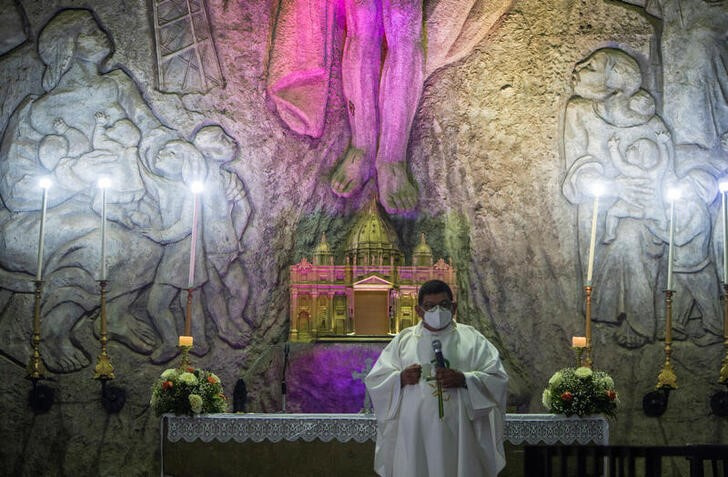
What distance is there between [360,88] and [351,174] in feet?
2.42

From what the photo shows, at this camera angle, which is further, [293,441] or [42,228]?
[42,228]

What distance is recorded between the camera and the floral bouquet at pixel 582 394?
7.21m

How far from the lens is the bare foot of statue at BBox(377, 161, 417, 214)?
361 inches

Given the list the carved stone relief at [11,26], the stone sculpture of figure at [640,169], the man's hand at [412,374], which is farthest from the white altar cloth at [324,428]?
the carved stone relief at [11,26]

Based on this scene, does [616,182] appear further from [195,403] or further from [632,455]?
[632,455]

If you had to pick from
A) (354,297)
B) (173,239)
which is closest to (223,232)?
(173,239)

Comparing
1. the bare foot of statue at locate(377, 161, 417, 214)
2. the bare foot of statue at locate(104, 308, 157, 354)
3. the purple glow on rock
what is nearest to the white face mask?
the purple glow on rock

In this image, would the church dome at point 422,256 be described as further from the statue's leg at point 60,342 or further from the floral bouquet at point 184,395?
the statue's leg at point 60,342

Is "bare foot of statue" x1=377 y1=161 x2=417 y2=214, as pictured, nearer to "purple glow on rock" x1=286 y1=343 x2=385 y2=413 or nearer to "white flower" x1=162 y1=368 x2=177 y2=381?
"purple glow on rock" x1=286 y1=343 x2=385 y2=413

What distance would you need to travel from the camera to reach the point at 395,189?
9172 millimetres

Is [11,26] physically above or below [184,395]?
above

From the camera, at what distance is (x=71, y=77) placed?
9047 mm

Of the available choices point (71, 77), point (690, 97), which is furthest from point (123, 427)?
point (690, 97)

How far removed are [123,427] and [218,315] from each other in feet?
3.90
